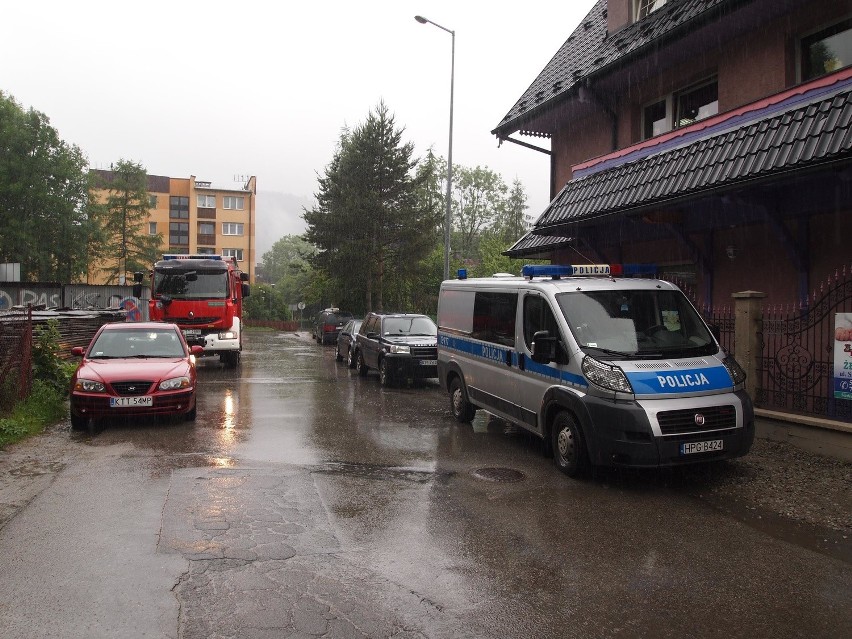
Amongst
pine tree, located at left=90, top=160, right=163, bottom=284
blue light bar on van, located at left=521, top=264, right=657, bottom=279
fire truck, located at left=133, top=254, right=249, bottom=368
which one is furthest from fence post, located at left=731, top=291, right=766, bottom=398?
pine tree, located at left=90, top=160, right=163, bottom=284

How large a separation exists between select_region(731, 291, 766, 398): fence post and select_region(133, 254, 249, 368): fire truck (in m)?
13.8

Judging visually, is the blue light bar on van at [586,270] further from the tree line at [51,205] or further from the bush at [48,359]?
the tree line at [51,205]

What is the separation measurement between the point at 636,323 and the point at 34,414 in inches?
342

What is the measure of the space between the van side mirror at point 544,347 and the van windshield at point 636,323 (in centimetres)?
28

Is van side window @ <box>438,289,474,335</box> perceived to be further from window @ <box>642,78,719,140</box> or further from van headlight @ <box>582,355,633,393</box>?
window @ <box>642,78,719,140</box>

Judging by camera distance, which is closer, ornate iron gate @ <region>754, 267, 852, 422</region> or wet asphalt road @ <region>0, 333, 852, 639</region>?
wet asphalt road @ <region>0, 333, 852, 639</region>

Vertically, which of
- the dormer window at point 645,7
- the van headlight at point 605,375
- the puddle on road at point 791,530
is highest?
the dormer window at point 645,7

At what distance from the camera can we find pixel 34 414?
10.1m

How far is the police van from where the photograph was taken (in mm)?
6422

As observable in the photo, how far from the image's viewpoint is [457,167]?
69.2 meters

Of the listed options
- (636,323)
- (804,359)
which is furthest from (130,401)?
(804,359)

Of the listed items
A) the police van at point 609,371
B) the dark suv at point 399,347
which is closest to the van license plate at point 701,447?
the police van at point 609,371

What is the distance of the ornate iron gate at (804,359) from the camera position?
7863mm

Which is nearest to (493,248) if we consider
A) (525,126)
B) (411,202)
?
(411,202)
